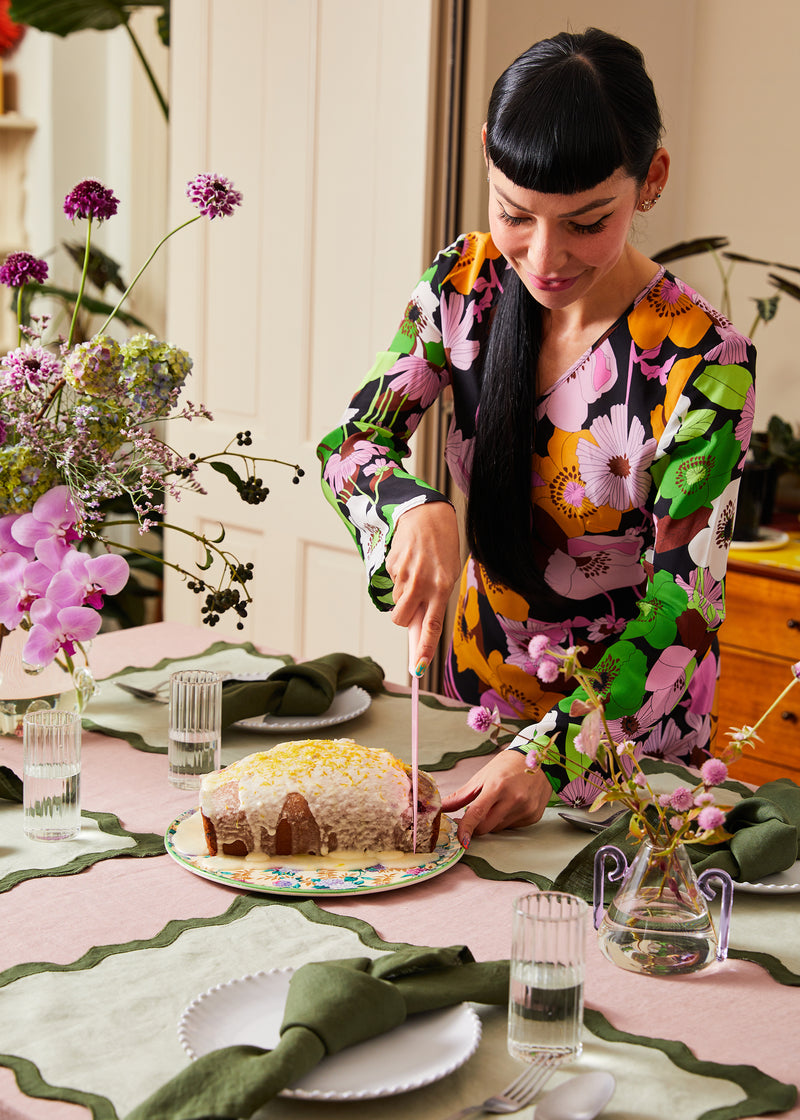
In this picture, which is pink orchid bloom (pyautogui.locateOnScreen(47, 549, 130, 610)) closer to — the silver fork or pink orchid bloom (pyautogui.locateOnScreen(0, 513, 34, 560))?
pink orchid bloom (pyautogui.locateOnScreen(0, 513, 34, 560))

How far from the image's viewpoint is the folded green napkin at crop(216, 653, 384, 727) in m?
1.51

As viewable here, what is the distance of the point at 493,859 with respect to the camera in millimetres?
1203

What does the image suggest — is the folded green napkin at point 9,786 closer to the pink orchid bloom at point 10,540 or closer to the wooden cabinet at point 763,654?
the pink orchid bloom at point 10,540

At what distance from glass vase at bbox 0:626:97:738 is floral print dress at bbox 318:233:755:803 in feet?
1.27

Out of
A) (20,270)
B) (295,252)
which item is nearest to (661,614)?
(20,270)

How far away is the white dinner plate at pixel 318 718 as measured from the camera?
1.51 meters

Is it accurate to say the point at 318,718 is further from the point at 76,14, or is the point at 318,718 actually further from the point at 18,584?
the point at 76,14

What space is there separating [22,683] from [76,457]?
0.98 ft

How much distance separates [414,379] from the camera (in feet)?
5.29

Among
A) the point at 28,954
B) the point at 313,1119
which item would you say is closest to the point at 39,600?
the point at 28,954

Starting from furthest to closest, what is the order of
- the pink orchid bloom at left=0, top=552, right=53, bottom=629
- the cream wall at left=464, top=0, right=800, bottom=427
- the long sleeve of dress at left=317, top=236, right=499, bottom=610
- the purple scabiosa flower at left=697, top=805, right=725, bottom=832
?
the cream wall at left=464, top=0, right=800, bottom=427, the long sleeve of dress at left=317, top=236, right=499, bottom=610, the pink orchid bloom at left=0, top=552, right=53, bottom=629, the purple scabiosa flower at left=697, top=805, right=725, bottom=832

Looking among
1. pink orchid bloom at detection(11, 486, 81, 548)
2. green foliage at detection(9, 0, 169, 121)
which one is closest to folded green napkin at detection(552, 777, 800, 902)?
pink orchid bloom at detection(11, 486, 81, 548)

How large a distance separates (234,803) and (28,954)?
0.24 meters

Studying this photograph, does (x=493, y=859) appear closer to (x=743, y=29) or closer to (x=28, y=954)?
(x=28, y=954)
